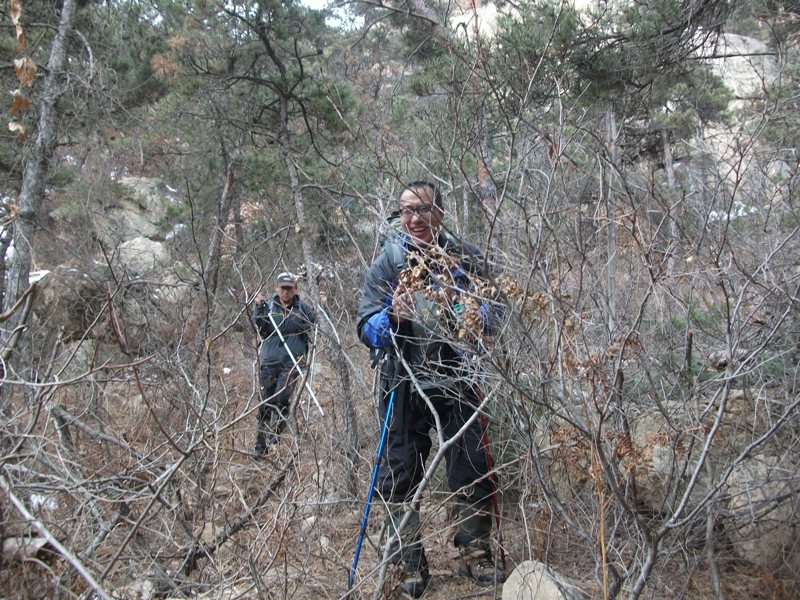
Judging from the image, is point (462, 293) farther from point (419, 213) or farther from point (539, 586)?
point (539, 586)

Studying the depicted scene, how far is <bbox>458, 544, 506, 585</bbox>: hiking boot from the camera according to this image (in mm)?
3156

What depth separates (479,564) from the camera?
10.6 ft

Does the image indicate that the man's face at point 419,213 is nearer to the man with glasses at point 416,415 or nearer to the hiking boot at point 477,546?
the man with glasses at point 416,415

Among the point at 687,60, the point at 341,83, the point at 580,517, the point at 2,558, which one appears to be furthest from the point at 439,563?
the point at 341,83

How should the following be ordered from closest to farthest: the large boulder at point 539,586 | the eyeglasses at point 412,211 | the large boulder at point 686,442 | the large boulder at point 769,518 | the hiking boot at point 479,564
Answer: the large boulder at point 686,442
the large boulder at point 539,586
the large boulder at point 769,518
the eyeglasses at point 412,211
the hiking boot at point 479,564

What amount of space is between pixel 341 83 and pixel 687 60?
12.4 feet

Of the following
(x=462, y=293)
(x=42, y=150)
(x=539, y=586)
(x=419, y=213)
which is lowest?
(x=539, y=586)

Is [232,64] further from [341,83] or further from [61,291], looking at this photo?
[61,291]

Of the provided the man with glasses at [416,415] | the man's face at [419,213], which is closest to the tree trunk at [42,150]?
the man with glasses at [416,415]

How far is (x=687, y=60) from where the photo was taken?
189 inches

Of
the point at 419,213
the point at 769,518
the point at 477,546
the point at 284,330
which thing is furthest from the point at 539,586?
the point at 284,330

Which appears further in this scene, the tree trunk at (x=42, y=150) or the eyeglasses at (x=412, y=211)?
the tree trunk at (x=42, y=150)

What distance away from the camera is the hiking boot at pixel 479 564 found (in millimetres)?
3156

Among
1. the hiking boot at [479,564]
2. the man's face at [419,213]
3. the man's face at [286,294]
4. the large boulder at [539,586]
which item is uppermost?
the man's face at [419,213]
